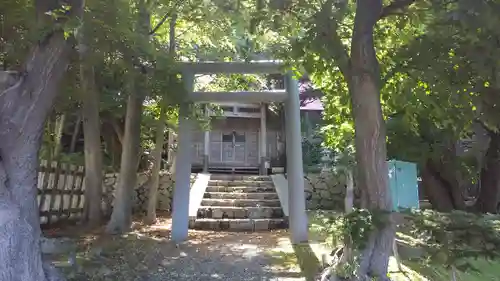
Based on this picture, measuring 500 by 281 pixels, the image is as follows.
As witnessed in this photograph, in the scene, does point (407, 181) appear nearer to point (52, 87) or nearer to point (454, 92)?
point (454, 92)

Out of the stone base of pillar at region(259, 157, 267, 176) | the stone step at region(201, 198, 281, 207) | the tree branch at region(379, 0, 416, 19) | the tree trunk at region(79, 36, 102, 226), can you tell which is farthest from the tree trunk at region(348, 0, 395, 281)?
the stone base of pillar at region(259, 157, 267, 176)

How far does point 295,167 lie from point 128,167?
3.49 metres

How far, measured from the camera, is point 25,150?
13.9 ft

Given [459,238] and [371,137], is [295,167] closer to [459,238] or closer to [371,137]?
[371,137]

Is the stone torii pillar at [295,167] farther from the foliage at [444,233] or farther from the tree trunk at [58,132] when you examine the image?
the tree trunk at [58,132]

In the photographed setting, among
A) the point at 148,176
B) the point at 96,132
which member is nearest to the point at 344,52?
the point at 96,132

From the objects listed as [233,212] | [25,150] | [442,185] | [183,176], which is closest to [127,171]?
[183,176]

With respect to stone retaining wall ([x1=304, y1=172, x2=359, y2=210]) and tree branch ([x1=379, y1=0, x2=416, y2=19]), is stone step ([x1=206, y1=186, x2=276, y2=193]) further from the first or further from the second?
tree branch ([x1=379, y1=0, x2=416, y2=19])

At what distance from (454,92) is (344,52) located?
121cm

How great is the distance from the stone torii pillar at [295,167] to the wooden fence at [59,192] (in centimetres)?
494

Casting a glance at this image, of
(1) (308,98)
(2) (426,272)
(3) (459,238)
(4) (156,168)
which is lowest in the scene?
(2) (426,272)

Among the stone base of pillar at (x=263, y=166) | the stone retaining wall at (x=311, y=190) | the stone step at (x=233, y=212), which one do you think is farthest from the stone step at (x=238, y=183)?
the stone base of pillar at (x=263, y=166)

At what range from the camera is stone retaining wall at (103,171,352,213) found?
13219 millimetres

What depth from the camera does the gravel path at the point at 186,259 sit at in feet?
18.4
